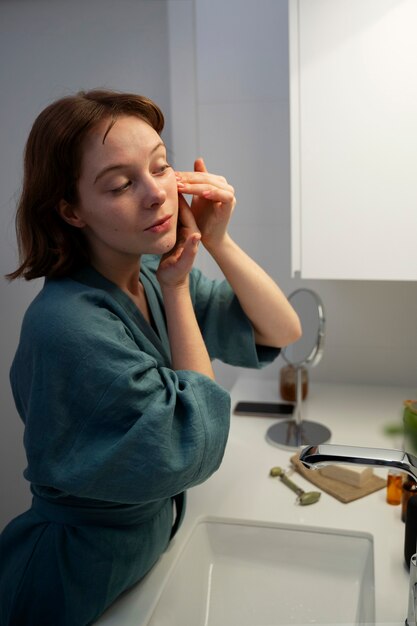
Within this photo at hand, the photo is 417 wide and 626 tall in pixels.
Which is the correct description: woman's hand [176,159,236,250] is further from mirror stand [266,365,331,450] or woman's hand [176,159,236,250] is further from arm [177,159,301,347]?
mirror stand [266,365,331,450]

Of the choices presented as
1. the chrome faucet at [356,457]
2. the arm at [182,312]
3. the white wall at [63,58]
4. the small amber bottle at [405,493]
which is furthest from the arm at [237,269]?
the white wall at [63,58]

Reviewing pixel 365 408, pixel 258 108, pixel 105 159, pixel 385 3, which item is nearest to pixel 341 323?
pixel 365 408

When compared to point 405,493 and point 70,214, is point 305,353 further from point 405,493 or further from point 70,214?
point 70,214

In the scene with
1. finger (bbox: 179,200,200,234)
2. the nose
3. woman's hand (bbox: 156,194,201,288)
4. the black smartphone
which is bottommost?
the black smartphone

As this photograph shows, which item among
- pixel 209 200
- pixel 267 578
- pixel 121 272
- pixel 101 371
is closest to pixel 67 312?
pixel 101 371

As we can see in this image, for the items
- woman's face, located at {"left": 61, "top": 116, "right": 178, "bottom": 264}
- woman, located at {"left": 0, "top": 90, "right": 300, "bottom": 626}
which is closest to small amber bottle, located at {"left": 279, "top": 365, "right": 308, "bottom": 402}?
woman, located at {"left": 0, "top": 90, "right": 300, "bottom": 626}

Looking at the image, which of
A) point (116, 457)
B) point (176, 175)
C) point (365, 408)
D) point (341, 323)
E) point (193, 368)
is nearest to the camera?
point (116, 457)

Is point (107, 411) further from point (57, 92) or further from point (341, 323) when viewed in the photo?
point (57, 92)

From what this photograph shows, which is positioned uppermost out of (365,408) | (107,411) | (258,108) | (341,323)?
(258,108)

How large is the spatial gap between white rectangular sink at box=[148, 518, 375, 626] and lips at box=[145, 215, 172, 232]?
0.52 meters

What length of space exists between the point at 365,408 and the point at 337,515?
494 mm

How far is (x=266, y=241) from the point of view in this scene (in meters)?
1.58

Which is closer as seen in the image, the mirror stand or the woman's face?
the woman's face

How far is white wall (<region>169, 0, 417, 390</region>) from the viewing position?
1.46 m
